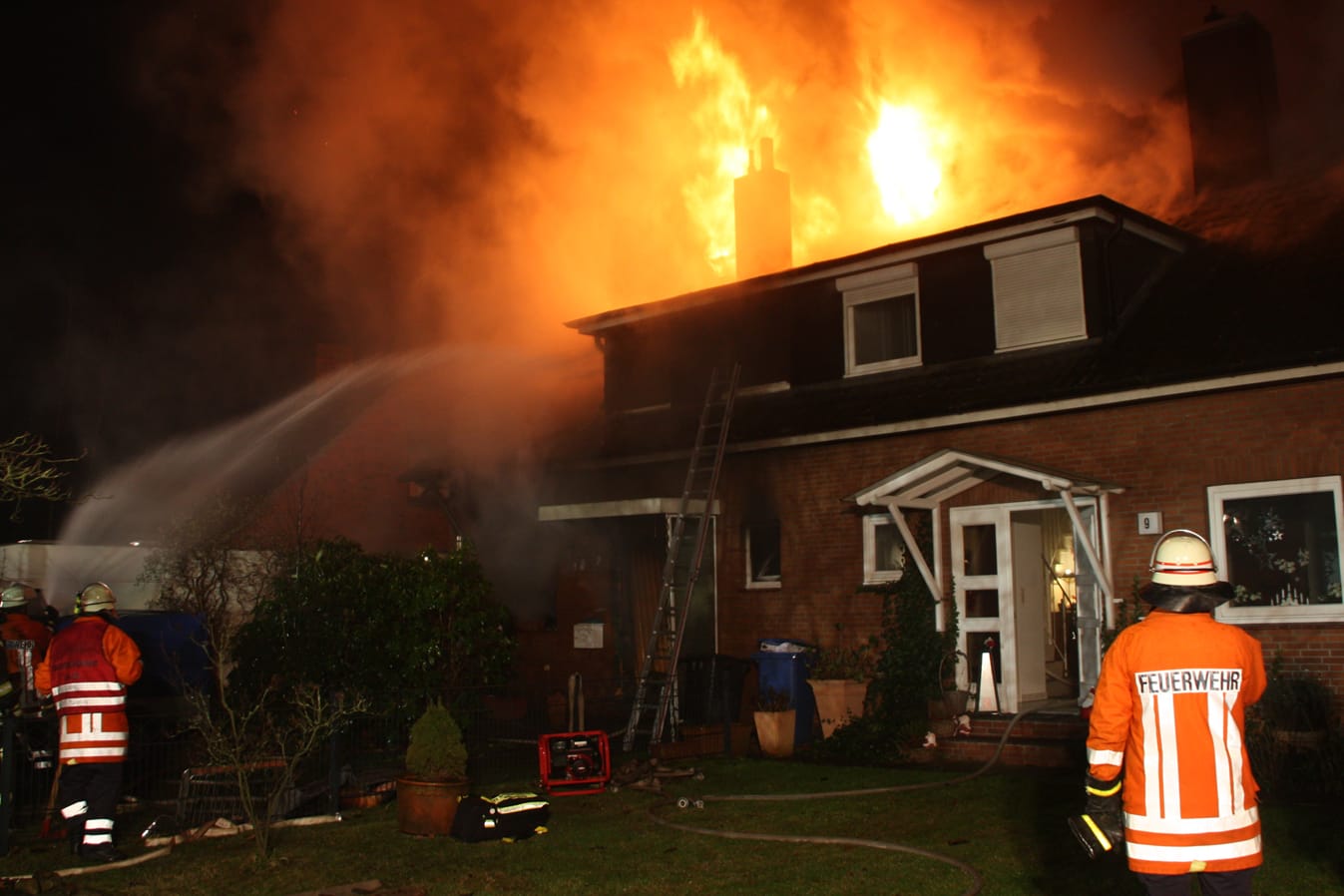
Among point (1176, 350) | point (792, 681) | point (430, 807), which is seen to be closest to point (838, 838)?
point (430, 807)

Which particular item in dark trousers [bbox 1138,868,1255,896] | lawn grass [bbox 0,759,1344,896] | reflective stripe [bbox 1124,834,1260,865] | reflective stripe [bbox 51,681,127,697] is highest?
reflective stripe [bbox 51,681,127,697]

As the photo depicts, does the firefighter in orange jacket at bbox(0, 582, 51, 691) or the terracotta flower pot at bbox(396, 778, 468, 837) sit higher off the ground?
the firefighter in orange jacket at bbox(0, 582, 51, 691)

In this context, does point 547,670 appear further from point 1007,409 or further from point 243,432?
A: point 243,432

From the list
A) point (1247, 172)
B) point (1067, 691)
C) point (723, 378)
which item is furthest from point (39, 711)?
point (1247, 172)

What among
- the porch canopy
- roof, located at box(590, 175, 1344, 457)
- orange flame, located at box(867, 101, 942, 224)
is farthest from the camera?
orange flame, located at box(867, 101, 942, 224)

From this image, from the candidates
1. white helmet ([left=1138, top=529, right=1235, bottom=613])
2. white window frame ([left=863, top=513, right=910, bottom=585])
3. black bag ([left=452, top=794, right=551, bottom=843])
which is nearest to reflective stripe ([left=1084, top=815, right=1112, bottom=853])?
white helmet ([left=1138, top=529, right=1235, bottom=613])

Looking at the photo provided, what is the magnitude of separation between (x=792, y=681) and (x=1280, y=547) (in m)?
5.05

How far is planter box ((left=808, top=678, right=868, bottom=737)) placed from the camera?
1280cm

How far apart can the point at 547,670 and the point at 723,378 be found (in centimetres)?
478

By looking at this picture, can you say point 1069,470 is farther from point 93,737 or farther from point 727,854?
point 93,737

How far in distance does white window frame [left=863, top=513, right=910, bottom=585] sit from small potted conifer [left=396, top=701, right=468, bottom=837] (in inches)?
240

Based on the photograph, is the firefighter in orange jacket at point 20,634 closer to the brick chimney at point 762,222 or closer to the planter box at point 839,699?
the planter box at point 839,699

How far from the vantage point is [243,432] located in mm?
26062

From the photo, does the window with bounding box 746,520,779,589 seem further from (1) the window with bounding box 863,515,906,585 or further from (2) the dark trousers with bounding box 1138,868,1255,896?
(2) the dark trousers with bounding box 1138,868,1255,896
